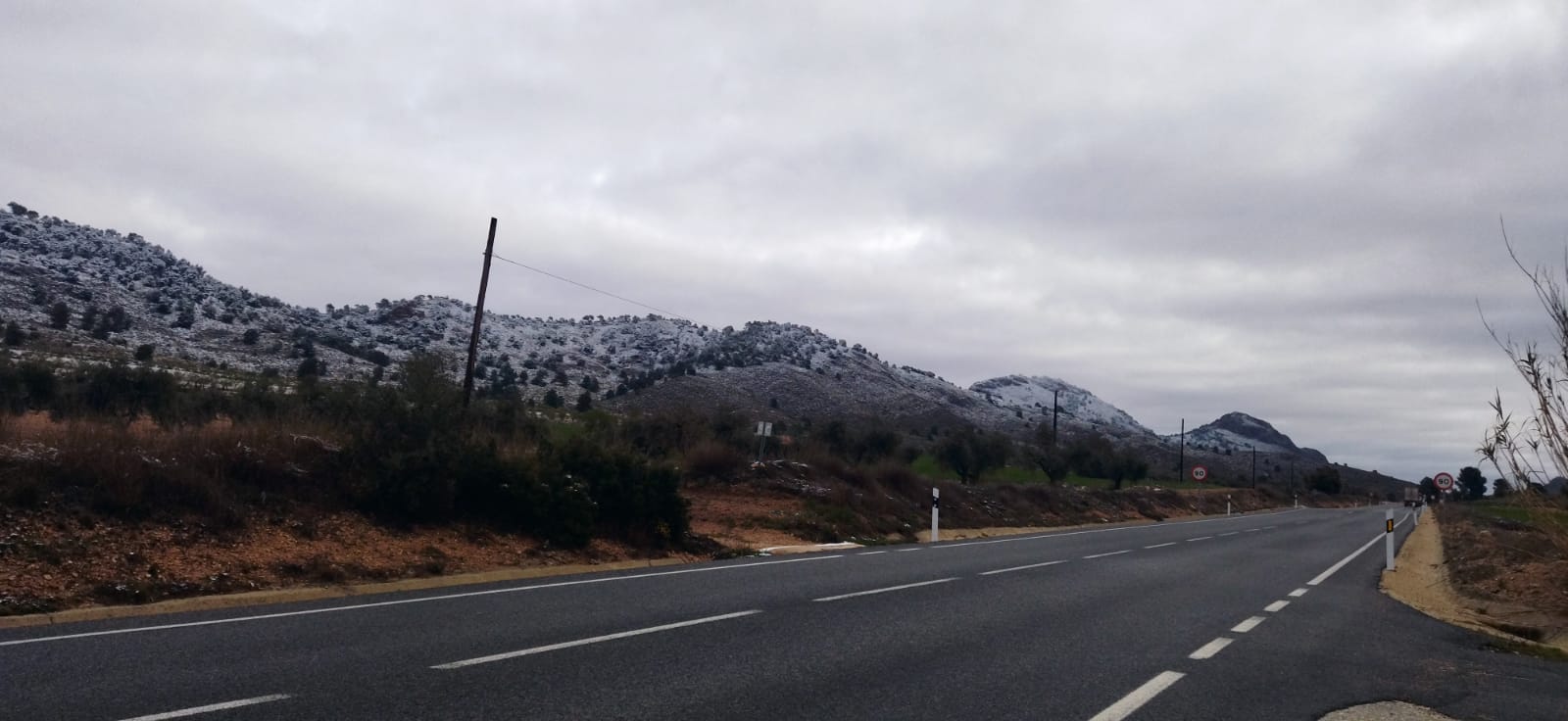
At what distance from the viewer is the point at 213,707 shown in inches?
250

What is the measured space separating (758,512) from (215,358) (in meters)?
38.3

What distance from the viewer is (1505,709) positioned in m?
7.54

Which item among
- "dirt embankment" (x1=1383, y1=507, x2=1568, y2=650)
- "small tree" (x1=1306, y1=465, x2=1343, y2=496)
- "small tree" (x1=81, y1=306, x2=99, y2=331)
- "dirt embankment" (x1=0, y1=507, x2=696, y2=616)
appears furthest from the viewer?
"small tree" (x1=1306, y1=465, x2=1343, y2=496)

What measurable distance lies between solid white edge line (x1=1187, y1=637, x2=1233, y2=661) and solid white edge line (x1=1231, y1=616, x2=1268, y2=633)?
0.77m

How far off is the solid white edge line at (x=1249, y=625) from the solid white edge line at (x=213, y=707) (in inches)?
355

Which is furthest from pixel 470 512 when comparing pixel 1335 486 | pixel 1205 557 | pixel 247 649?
pixel 1335 486

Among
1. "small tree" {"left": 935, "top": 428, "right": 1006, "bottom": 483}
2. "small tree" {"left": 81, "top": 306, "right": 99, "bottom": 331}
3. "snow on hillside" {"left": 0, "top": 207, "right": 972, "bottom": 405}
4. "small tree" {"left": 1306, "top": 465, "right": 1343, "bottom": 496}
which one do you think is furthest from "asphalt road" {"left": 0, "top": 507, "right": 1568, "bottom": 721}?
"small tree" {"left": 1306, "top": 465, "right": 1343, "bottom": 496}

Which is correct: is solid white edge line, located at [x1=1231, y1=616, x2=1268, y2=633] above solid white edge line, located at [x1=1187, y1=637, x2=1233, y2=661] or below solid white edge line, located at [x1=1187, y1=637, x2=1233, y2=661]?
above

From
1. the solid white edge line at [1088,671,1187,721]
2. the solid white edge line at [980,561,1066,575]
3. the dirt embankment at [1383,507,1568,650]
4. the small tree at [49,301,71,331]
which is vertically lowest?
the solid white edge line at [1088,671,1187,721]

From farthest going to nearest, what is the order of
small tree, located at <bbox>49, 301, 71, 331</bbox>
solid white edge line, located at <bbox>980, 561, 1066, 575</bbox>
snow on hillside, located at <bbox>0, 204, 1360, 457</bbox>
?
snow on hillside, located at <bbox>0, 204, 1360, 457</bbox>
small tree, located at <bbox>49, 301, 71, 331</bbox>
solid white edge line, located at <bbox>980, 561, 1066, 575</bbox>

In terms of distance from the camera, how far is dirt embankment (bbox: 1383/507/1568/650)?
12.6 m

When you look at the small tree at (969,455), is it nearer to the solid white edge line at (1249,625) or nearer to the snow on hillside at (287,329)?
the snow on hillside at (287,329)

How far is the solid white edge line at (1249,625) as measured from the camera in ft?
36.1

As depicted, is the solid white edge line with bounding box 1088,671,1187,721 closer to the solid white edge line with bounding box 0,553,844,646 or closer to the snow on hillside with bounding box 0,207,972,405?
the solid white edge line with bounding box 0,553,844,646
